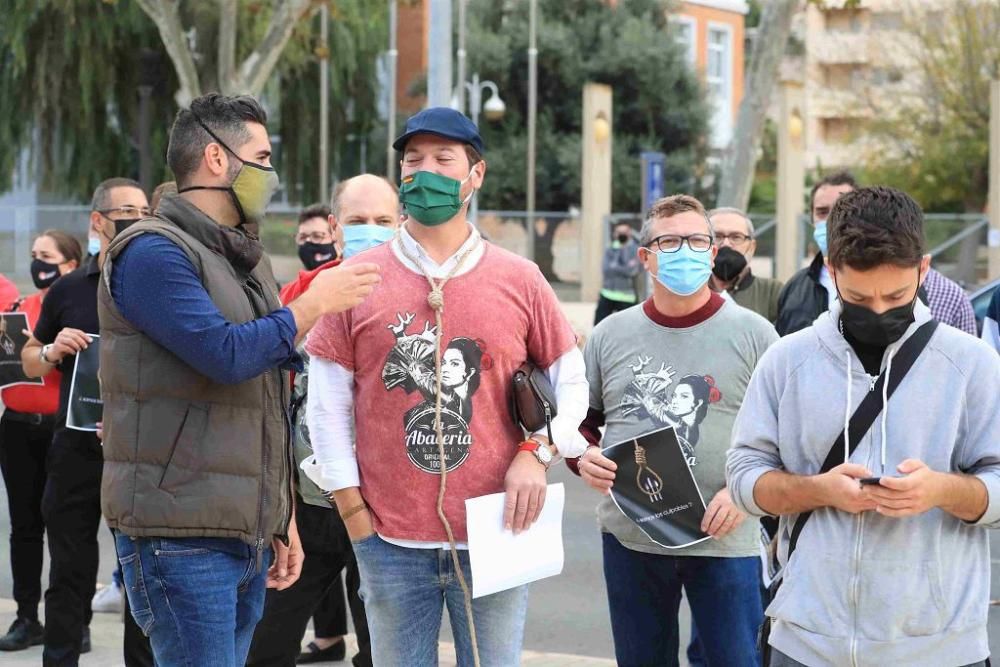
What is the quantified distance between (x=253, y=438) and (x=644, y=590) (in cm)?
171

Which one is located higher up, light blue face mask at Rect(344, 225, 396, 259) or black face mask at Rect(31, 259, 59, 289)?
light blue face mask at Rect(344, 225, 396, 259)

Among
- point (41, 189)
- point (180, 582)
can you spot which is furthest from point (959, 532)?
point (41, 189)

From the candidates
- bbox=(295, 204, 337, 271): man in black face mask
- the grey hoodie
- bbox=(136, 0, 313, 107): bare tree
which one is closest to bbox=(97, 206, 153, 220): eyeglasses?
bbox=(295, 204, 337, 271): man in black face mask

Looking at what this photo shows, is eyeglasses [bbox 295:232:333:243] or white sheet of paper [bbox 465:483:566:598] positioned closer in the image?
white sheet of paper [bbox 465:483:566:598]

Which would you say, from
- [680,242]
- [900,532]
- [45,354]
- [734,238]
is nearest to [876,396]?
[900,532]

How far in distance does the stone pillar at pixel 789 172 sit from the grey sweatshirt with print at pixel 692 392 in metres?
31.1

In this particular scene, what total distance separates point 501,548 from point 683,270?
5.38 feet

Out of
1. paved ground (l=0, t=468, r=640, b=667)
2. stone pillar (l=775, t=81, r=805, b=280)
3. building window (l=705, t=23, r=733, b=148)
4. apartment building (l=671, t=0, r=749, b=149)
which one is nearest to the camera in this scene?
paved ground (l=0, t=468, r=640, b=667)

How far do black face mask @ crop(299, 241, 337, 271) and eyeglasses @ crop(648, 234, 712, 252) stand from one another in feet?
8.19

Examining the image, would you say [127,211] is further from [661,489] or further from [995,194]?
[995,194]

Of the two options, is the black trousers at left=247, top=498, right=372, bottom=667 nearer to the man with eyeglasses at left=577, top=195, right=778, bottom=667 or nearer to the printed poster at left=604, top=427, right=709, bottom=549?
the man with eyeglasses at left=577, top=195, right=778, bottom=667

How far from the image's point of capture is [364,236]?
562 centimetres

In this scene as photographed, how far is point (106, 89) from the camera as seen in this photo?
3161 cm

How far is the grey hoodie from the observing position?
356cm
